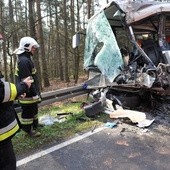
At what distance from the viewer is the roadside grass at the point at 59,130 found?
416 centimetres

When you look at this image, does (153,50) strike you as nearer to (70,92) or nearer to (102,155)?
(70,92)

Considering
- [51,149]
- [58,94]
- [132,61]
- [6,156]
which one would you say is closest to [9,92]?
[6,156]

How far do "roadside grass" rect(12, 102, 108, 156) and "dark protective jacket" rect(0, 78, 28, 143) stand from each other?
1349 mm

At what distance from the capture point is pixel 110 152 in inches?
153

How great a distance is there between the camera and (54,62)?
30.6 meters

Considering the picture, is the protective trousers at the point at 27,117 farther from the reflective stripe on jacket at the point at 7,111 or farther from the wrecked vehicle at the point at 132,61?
the reflective stripe on jacket at the point at 7,111

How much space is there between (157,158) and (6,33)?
12.9 metres

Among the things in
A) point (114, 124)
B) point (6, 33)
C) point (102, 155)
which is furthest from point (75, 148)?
point (6, 33)

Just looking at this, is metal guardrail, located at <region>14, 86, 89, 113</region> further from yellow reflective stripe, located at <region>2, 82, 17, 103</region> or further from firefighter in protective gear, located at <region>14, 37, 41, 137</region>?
yellow reflective stripe, located at <region>2, 82, 17, 103</region>

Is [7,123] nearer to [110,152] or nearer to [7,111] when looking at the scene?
[7,111]

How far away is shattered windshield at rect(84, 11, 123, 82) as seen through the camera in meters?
5.85

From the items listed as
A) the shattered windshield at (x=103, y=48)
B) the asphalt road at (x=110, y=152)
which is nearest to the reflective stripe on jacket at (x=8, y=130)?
the asphalt road at (x=110, y=152)

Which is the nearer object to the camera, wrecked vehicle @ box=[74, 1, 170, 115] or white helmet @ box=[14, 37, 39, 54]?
white helmet @ box=[14, 37, 39, 54]

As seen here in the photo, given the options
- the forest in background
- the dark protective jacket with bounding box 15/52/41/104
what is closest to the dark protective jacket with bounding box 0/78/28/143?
the dark protective jacket with bounding box 15/52/41/104
